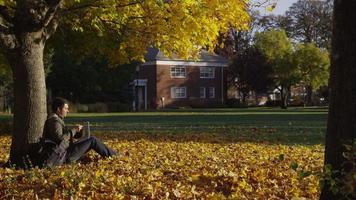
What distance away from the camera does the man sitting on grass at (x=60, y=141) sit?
27.9ft

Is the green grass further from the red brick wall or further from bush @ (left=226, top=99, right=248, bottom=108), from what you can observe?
bush @ (left=226, top=99, right=248, bottom=108)

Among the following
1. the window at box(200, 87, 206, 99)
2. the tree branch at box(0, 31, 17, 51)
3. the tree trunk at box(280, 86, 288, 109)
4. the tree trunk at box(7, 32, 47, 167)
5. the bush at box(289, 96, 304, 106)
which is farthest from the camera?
the bush at box(289, 96, 304, 106)

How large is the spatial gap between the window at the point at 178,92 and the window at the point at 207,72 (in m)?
3.61

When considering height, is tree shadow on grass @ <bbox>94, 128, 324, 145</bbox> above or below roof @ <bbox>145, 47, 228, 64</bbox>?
below

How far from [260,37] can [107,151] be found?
205 ft

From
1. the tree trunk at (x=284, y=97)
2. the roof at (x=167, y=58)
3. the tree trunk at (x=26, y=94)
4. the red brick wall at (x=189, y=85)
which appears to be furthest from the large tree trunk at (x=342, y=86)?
the red brick wall at (x=189, y=85)

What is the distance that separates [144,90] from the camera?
67.8m

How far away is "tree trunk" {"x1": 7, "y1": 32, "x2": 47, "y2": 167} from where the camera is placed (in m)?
9.34

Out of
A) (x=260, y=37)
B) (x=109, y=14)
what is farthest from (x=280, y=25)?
(x=109, y=14)

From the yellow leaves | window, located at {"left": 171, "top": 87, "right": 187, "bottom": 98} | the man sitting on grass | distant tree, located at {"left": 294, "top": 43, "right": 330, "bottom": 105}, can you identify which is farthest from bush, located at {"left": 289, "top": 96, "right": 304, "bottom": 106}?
the man sitting on grass

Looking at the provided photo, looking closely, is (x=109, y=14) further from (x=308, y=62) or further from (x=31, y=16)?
(x=308, y=62)

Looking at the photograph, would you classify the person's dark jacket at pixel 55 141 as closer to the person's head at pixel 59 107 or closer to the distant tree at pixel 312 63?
the person's head at pixel 59 107

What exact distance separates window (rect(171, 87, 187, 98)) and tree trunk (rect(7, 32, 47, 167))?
59431mm

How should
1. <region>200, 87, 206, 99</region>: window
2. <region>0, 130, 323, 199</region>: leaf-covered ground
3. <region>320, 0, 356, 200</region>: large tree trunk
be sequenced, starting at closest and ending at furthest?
<region>320, 0, 356, 200</region>: large tree trunk → <region>0, 130, 323, 199</region>: leaf-covered ground → <region>200, 87, 206, 99</region>: window
